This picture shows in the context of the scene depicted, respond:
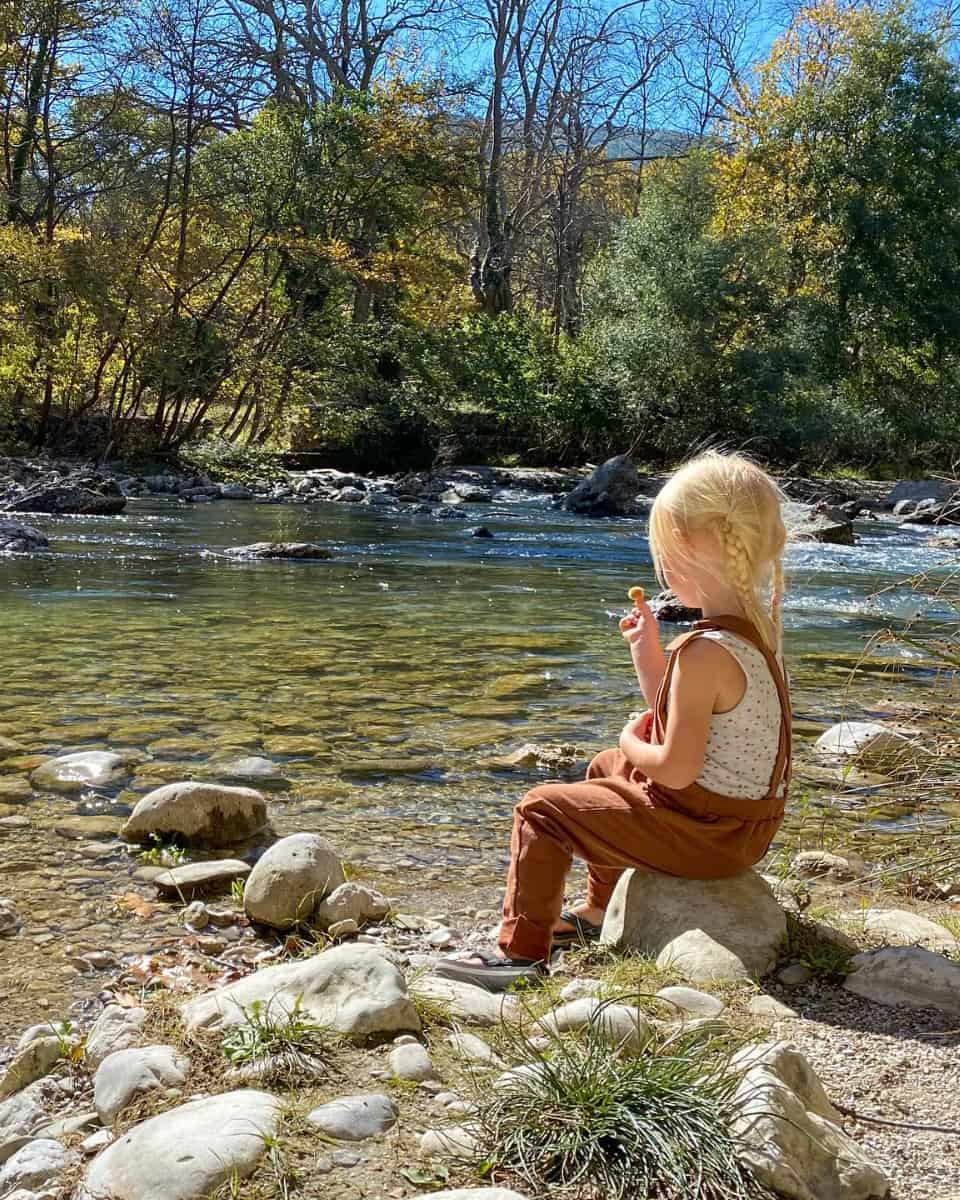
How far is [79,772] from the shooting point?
472 centimetres

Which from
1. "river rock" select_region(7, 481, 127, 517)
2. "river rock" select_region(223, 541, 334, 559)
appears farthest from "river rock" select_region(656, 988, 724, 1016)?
"river rock" select_region(7, 481, 127, 517)

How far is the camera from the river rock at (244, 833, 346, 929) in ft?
10.9

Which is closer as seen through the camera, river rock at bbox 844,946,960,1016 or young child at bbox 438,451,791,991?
river rock at bbox 844,946,960,1016

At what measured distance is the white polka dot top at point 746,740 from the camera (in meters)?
2.84

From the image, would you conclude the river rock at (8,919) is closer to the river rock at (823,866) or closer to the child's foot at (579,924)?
the child's foot at (579,924)

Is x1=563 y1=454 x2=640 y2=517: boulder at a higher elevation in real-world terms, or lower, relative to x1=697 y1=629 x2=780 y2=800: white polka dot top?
higher

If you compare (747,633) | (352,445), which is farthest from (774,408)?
(747,633)

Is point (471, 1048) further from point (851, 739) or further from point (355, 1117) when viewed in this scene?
point (851, 739)

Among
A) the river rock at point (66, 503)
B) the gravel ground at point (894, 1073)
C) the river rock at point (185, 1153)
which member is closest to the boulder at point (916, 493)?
the river rock at point (66, 503)

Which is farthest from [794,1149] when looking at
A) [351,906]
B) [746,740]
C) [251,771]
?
[251,771]

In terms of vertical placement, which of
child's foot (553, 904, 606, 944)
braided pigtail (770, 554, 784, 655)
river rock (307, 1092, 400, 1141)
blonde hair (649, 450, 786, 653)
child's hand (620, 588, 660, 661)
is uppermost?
blonde hair (649, 450, 786, 653)

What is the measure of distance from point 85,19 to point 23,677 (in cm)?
1970

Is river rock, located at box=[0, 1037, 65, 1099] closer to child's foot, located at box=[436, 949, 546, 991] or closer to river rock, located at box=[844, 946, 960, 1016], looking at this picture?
child's foot, located at box=[436, 949, 546, 991]

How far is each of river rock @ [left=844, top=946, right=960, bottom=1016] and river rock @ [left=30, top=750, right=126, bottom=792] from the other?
313cm
